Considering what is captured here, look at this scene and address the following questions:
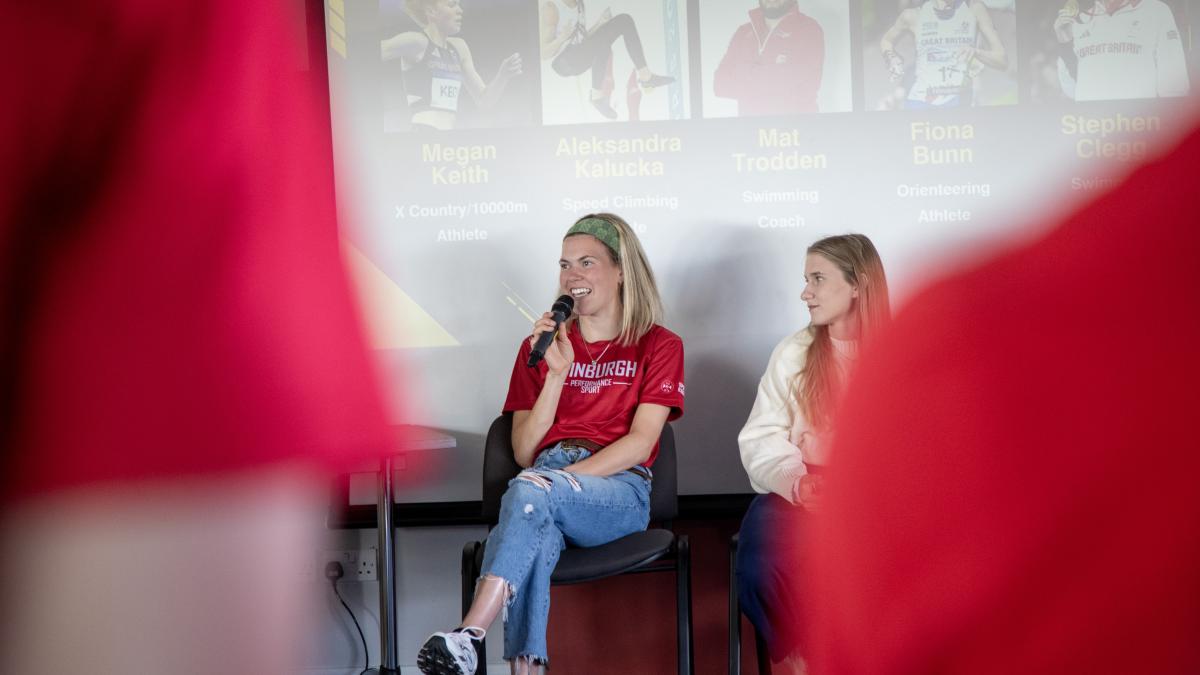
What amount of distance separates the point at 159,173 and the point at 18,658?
13 cm

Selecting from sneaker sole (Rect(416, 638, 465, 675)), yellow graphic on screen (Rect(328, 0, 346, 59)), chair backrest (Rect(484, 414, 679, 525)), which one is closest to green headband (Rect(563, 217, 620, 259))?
chair backrest (Rect(484, 414, 679, 525))

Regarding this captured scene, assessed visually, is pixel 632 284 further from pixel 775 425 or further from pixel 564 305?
pixel 775 425

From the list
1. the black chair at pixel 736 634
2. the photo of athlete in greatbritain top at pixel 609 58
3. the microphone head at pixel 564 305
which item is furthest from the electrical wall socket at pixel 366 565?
the photo of athlete in greatbritain top at pixel 609 58

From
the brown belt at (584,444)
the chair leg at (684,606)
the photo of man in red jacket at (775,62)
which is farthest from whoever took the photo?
the photo of man in red jacket at (775,62)

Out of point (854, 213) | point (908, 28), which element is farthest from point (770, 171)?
point (908, 28)

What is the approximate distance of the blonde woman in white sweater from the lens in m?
2.05

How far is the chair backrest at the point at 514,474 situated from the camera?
2.43 metres

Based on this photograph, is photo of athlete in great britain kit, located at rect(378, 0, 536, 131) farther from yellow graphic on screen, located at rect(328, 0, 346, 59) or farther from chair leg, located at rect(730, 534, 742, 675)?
chair leg, located at rect(730, 534, 742, 675)

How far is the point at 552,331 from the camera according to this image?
2270 mm

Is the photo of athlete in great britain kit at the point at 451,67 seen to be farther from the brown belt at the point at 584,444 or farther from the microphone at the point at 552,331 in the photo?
the brown belt at the point at 584,444

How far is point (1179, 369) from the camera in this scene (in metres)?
0.25

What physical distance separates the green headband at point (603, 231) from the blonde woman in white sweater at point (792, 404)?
1.60 feet

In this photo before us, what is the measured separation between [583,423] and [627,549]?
41 centimetres

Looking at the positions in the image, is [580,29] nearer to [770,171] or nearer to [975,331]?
[770,171]
